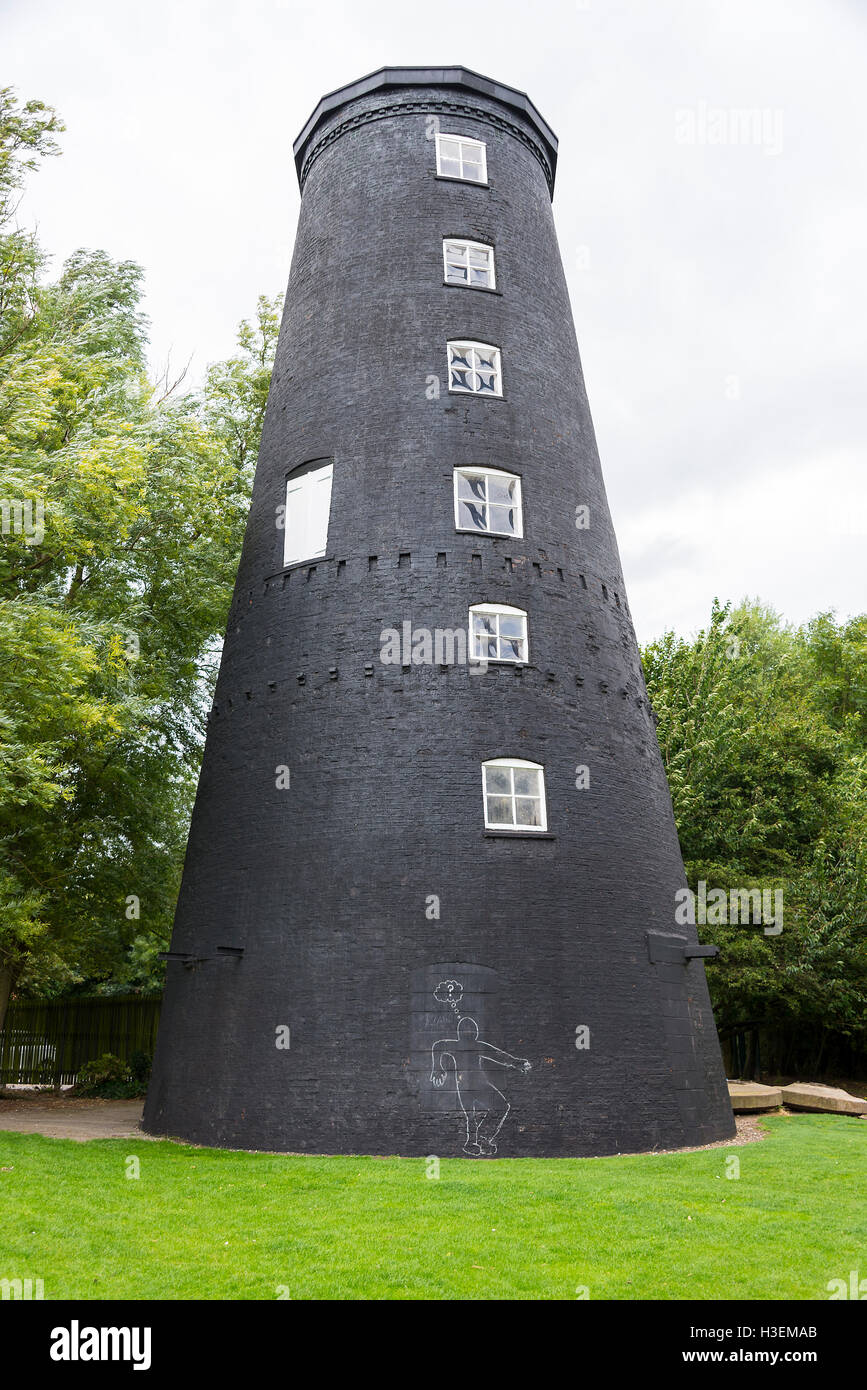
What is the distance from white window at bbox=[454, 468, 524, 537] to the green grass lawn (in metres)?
8.43

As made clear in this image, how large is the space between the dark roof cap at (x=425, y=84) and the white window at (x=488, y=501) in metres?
7.59

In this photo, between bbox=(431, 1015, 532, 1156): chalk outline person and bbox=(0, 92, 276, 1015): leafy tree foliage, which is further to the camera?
bbox=(0, 92, 276, 1015): leafy tree foliage

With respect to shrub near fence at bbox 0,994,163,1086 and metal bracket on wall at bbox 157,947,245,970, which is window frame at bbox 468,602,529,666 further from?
shrub near fence at bbox 0,994,163,1086

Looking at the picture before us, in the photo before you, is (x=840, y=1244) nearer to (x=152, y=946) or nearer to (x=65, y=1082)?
(x=65, y=1082)

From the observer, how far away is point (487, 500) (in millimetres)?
15648

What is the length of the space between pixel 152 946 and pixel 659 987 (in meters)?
18.8

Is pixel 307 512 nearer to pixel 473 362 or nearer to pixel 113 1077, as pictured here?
pixel 473 362

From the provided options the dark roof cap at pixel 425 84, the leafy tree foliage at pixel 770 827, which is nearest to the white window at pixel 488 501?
the dark roof cap at pixel 425 84

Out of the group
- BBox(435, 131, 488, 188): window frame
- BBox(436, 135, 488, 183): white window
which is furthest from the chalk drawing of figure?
BBox(436, 135, 488, 183): white window

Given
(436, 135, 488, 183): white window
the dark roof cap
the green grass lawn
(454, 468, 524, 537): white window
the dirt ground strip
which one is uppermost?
the dark roof cap

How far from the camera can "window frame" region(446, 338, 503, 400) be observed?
1625 cm

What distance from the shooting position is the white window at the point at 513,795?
13.9 m

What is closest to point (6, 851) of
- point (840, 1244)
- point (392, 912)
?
point (392, 912)

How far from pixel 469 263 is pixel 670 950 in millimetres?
11144
